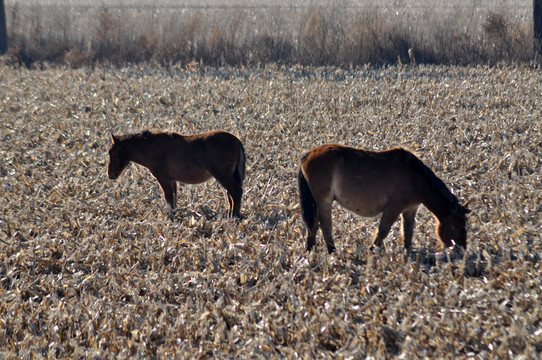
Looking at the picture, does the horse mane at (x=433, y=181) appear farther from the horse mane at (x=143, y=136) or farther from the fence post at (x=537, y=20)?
the fence post at (x=537, y=20)

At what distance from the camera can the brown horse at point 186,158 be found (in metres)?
8.20

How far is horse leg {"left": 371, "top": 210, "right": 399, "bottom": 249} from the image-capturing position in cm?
650

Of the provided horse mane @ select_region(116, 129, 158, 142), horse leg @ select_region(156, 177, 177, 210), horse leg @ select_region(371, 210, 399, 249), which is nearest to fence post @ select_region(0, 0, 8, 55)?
horse mane @ select_region(116, 129, 158, 142)

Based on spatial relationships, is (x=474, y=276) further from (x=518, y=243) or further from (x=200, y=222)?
(x=200, y=222)

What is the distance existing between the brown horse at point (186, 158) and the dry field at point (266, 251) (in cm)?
36

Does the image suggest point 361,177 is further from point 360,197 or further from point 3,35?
point 3,35

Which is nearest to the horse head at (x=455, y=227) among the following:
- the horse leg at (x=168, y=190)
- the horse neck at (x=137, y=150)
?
the horse leg at (x=168, y=190)

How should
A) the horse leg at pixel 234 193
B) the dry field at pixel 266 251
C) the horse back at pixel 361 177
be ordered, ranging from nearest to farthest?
the dry field at pixel 266 251 → the horse back at pixel 361 177 → the horse leg at pixel 234 193

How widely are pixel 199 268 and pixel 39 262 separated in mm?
1720

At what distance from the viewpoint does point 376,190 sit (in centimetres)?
652

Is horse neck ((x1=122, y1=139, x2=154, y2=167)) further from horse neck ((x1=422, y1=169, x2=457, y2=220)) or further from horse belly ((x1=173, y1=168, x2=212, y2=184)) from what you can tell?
horse neck ((x1=422, y1=169, x2=457, y2=220))

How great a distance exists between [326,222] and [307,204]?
0.91 feet

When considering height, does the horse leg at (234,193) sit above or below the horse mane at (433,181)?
below

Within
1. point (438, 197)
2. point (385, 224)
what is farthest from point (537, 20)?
point (385, 224)
